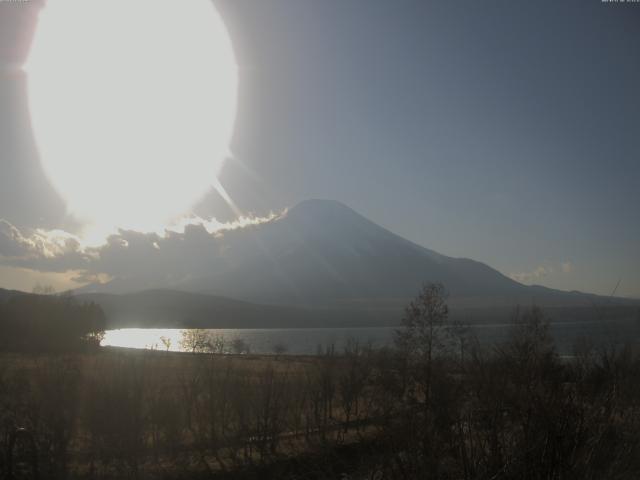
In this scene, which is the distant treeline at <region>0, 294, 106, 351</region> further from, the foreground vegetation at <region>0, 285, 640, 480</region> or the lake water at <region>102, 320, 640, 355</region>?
the foreground vegetation at <region>0, 285, 640, 480</region>

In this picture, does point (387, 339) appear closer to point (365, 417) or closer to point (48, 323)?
point (48, 323)

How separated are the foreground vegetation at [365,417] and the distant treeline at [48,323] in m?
34.3

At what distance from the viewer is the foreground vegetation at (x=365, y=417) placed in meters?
4.18

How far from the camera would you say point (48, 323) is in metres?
56.2

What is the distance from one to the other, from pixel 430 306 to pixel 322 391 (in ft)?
42.3

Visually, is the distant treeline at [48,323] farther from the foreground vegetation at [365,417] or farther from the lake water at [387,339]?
the foreground vegetation at [365,417]

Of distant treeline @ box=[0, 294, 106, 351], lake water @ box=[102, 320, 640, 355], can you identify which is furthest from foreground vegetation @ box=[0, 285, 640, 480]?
distant treeline @ box=[0, 294, 106, 351]

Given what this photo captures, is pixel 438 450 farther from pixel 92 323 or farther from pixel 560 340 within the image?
pixel 560 340

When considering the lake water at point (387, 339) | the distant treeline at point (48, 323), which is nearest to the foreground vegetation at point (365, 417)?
the lake water at point (387, 339)

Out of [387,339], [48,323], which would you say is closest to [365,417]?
[48,323]

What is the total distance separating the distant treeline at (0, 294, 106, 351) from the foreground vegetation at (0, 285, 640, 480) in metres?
34.3

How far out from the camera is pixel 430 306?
1341 inches

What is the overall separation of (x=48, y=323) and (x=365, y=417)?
49852 mm

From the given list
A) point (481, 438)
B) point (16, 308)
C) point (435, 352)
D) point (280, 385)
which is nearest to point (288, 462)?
point (280, 385)
